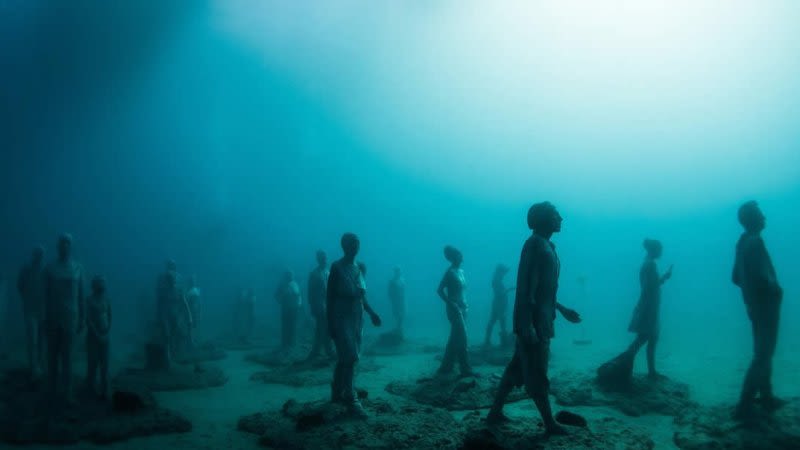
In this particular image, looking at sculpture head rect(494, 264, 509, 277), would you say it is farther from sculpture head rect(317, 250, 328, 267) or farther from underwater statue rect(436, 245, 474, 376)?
sculpture head rect(317, 250, 328, 267)

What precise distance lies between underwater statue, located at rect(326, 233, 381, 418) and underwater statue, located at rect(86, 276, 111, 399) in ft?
14.3

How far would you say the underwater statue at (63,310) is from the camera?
780 cm

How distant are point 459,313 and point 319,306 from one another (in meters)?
4.17

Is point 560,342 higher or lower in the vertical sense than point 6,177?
lower

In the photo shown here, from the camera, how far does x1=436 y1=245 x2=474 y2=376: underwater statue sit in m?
10.2

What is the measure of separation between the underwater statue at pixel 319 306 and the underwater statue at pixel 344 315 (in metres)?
5.13

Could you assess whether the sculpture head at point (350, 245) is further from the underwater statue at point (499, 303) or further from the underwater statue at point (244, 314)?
the underwater statue at point (244, 314)

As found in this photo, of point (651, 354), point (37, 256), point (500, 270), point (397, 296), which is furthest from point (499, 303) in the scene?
point (37, 256)

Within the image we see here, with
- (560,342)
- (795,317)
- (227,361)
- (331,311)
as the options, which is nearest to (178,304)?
(227,361)

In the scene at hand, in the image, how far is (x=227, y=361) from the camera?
1414 cm

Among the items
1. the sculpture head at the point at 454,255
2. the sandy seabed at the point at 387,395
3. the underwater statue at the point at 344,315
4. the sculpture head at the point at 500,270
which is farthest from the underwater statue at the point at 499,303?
the underwater statue at the point at 344,315

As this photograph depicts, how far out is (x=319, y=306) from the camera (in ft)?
41.7

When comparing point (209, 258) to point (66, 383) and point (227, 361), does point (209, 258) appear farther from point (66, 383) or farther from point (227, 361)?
point (66, 383)

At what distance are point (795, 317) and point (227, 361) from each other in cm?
3793
